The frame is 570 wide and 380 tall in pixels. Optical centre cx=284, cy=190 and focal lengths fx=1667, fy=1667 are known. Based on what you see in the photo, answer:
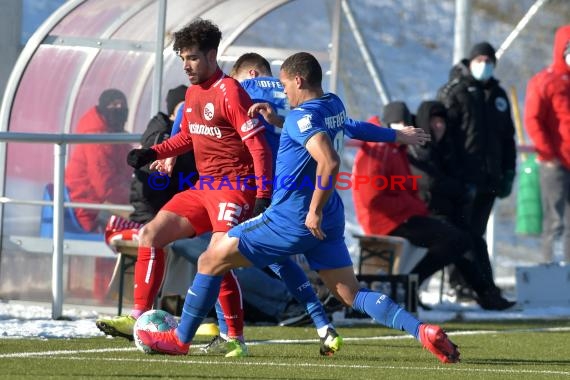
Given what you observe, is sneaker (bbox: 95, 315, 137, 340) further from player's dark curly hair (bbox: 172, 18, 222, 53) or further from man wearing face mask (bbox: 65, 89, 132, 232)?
man wearing face mask (bbox: 65, 89, 132, 232)

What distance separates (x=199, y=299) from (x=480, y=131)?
21.7 ft

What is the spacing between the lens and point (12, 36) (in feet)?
47.4

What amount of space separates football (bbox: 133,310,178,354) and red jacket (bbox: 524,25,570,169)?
755cm

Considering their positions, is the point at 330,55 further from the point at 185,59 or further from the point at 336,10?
the point at 185,59

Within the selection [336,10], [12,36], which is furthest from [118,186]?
[336,10]

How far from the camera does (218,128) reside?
1034 cm

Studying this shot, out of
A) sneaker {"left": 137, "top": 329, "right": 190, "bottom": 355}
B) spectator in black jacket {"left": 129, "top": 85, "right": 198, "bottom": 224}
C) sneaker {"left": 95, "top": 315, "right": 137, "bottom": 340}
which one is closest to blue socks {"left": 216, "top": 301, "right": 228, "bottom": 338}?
sneaker {"left": 95, "top": 315, "right": 137, "bottom": 340}

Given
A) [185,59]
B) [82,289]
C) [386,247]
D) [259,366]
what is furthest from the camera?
[386,247]

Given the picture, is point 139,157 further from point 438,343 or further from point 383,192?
point 383,192

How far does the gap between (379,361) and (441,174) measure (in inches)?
221

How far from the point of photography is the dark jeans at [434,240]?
15023 mm

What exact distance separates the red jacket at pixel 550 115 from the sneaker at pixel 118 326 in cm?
727

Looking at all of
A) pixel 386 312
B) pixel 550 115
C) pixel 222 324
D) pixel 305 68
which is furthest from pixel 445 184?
pixel 305 68

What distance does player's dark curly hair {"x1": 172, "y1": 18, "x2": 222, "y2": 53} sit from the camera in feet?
33.8
